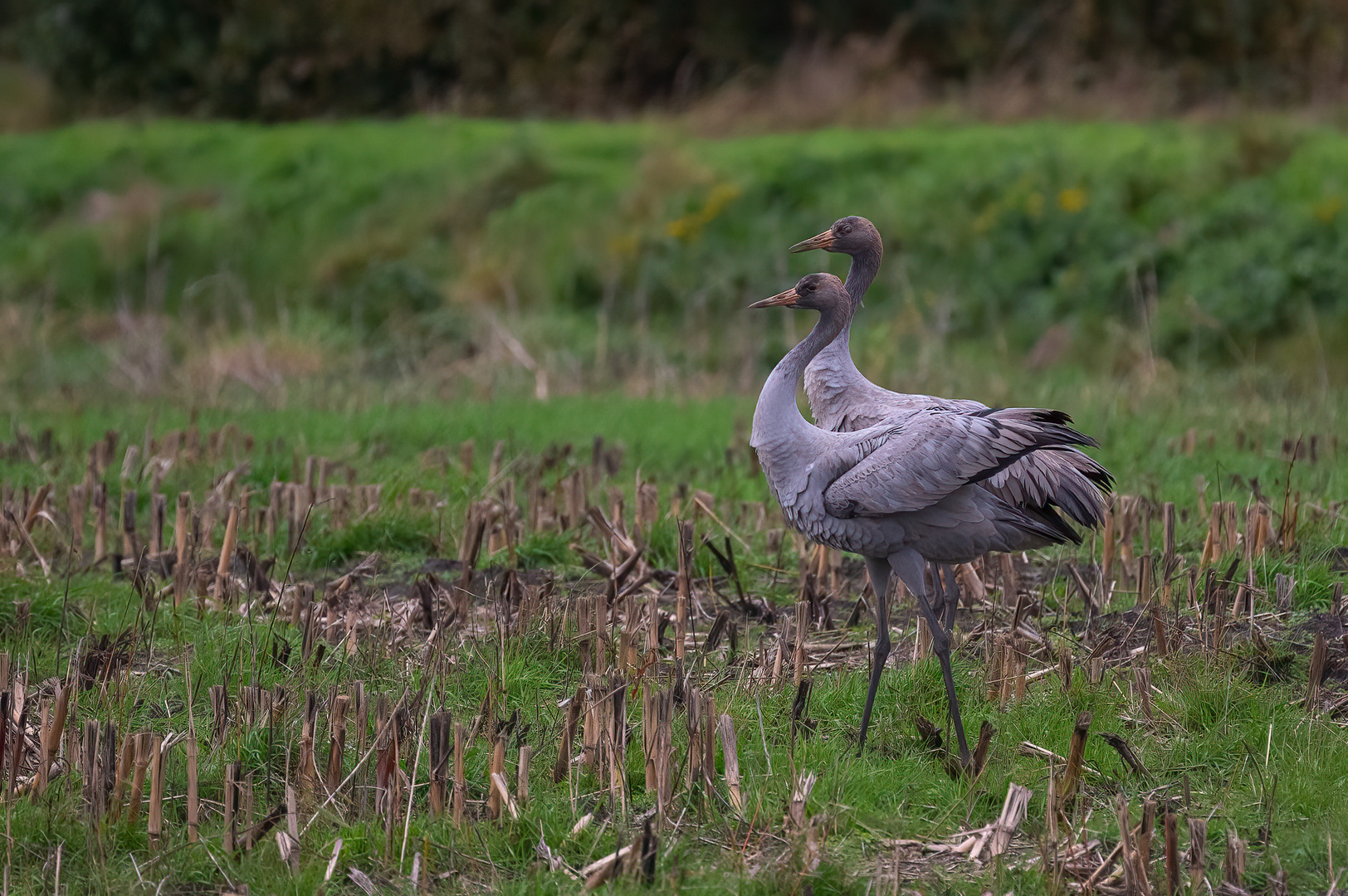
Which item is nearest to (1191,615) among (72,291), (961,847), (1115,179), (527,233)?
(961,847)

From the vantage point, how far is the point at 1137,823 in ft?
12.0

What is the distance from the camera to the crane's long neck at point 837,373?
5746 millimetres

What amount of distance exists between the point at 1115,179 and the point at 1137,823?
12.4 meters

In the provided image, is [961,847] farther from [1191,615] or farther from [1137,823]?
[1191,615]

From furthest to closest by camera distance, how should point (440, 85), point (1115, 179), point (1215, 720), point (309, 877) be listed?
point (440, 85)
point (1115, 179)
point (1215, 720)
point (309, 877)

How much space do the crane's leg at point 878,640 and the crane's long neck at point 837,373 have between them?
111 centimetres

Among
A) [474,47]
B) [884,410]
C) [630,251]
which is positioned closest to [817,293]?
[884,410]

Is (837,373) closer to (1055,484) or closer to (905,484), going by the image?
(1055,484)

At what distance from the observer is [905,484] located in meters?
4.37

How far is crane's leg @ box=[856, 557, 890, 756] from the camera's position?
435 cm

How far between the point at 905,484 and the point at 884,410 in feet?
3.71

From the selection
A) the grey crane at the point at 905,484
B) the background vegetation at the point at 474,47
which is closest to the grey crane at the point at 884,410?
the grey crane at the point at 905,484

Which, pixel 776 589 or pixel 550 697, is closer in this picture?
pixel 550 697

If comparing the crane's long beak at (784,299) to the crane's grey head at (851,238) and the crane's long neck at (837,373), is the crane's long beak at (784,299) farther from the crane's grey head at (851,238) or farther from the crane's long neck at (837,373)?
the crane's grey head at (851,238)
